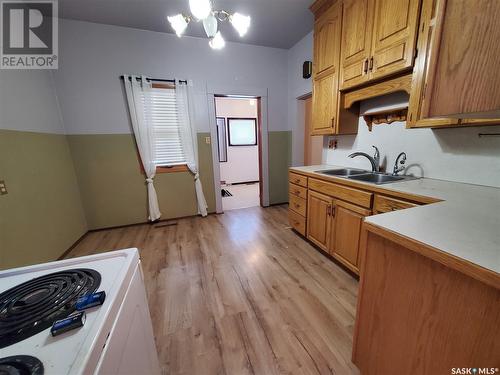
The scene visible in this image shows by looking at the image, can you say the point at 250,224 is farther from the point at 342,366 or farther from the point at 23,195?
Answer: the point at 23,195

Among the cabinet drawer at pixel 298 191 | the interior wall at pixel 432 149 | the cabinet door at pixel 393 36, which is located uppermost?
the cabinet door at pixel 393 36

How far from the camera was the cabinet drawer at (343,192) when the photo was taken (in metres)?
1.58

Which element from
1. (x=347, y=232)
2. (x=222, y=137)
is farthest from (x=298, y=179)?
(x=222, y=137)

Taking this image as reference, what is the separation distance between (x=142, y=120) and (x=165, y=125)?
1.01 ft

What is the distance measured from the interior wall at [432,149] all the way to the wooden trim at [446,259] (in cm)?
124

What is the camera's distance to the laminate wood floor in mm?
1172

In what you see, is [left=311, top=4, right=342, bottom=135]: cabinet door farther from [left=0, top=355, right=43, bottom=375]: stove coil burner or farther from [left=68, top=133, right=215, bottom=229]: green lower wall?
[left=0, top=355, right=43, bottom=375]: stove coil burner

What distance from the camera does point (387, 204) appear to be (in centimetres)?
142

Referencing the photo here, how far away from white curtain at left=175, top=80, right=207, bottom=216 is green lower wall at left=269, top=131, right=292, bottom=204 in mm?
1354

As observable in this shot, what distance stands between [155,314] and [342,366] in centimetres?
129

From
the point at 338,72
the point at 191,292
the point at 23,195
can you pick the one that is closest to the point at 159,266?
the point at 191,292

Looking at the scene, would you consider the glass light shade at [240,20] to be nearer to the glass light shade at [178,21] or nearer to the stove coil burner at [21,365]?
the glass light shade at [178,21]

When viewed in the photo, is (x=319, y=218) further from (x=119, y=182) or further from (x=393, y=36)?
(x=119, y=182)

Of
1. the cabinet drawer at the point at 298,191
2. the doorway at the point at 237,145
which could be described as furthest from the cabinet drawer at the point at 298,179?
the doorway at the point at 237,145
